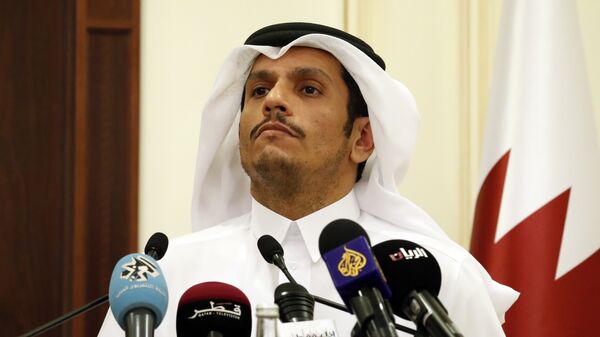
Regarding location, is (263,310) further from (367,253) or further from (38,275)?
(38,275)

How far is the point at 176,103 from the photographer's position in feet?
10.4

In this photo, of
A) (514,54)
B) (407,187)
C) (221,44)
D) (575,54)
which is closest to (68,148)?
(221,44)

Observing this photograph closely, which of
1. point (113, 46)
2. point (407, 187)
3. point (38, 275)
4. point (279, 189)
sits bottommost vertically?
point (38, 275)

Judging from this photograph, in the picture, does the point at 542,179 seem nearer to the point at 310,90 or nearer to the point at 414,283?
A: the point at 310,90

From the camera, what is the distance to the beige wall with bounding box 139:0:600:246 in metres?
3.20

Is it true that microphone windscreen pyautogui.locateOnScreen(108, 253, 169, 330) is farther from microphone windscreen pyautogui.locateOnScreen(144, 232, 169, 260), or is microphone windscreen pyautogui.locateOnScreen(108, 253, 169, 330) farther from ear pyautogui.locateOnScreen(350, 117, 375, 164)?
ear pyautogui.locateOnScreen(350, 117, 375, 164)

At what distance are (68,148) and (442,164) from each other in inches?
62.3

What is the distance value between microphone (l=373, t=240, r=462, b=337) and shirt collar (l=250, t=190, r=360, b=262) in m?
0.99

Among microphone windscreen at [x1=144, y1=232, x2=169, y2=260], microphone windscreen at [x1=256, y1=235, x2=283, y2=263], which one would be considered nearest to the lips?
microphone windscreen at [x1=256, y1=235, x2=283, y2=263]

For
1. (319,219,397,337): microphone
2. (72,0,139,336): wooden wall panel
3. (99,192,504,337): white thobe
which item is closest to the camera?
(319,219,397,337): microphone

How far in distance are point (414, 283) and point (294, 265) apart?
3.58ft

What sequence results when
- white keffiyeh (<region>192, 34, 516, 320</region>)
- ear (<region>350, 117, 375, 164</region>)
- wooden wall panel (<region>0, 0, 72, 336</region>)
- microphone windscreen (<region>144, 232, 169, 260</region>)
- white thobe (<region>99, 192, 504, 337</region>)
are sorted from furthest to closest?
wooden wall panel (<region>0, 0, 72, 336</region>) < ear (<region>350, 117, 375, 164</region>) < white keffiyeh (<region>192, 34, 516, 320</region>) < white thobe (<region>99, 192, 504, 337</region>) < microphone windscreen (<region>144, 232, 169, 260</region>)

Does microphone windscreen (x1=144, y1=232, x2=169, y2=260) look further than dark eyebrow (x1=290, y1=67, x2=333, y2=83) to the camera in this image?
No

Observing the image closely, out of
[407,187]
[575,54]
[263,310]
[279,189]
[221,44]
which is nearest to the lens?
[263,310]
